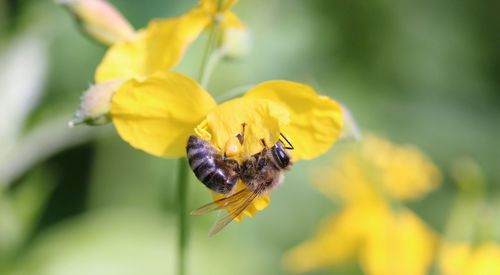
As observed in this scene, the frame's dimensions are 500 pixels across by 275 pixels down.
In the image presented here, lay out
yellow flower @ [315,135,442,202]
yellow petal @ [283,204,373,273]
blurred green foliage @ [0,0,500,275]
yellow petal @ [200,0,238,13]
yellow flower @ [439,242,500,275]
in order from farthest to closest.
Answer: blurred green foliage @ [0,0,500,275]
yellow petal @ [283,204,373,273]
yellow flower @ [315,135,442,202]
yellow flower @ [439,242,500,275]
yellow petal @ [200,0,238,13]

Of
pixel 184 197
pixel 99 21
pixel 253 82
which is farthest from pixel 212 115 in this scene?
pixel 253 82

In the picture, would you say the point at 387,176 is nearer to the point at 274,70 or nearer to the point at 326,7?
the point at 274,70

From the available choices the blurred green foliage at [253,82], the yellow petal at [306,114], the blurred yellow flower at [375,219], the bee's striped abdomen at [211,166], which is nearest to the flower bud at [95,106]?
the bee's striped abdomen at [211,166]

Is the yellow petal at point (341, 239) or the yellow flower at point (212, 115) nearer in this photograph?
the yellow flower at point (212, 115)

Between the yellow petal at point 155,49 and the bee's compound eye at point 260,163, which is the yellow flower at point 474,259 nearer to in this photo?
the bee's compound eye at point 260,163

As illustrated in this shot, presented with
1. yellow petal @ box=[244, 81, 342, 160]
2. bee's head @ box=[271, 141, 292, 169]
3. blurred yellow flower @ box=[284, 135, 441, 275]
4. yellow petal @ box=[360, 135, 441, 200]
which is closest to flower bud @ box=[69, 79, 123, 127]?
yellow petal @ box=[244, 81, 342, 160]

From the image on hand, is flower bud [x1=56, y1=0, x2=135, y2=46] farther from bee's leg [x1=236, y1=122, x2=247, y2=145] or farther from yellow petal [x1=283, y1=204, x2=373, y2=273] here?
yellow petal [x1=283, y1=204, x2=373, y2=273]

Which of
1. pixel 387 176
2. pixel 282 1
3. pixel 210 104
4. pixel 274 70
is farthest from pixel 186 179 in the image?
pixel 282 1
